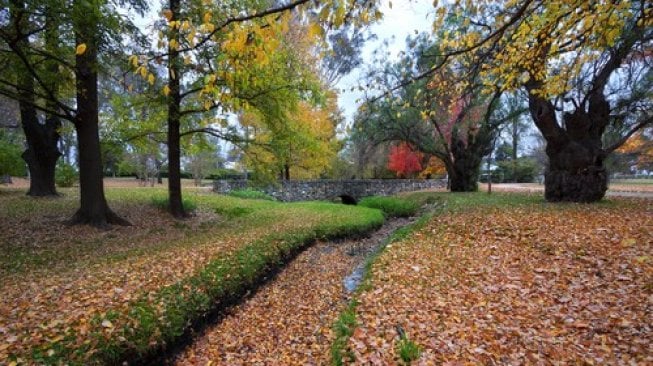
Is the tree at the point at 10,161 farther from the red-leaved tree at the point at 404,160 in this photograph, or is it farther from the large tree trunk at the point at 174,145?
the red-leaved tree at the point at 404,160

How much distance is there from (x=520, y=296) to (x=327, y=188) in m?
19.6

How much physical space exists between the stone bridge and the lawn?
10486 millimetres

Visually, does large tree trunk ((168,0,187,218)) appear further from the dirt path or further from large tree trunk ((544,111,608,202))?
large tree trunk ((544,111,608,202))

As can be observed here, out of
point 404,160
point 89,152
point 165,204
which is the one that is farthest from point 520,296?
point 404,160

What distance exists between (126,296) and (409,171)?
26214 mm

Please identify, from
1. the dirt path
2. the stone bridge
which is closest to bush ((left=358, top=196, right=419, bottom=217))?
the stone bridge

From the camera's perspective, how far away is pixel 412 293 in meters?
4.78

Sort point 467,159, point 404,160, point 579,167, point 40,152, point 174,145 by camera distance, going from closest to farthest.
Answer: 1. point 174,145
2. point 579,167
3. point 40,152
4. point 467,159
5. point 404,160

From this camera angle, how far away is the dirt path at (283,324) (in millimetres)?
4152

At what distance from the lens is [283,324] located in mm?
5105

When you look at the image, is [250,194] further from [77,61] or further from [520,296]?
[520,296]

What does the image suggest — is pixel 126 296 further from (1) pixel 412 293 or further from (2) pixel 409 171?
(2) pixel 409 171

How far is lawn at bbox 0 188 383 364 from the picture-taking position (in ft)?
12.1

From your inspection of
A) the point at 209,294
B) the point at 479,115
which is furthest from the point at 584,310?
the point at 479,115
